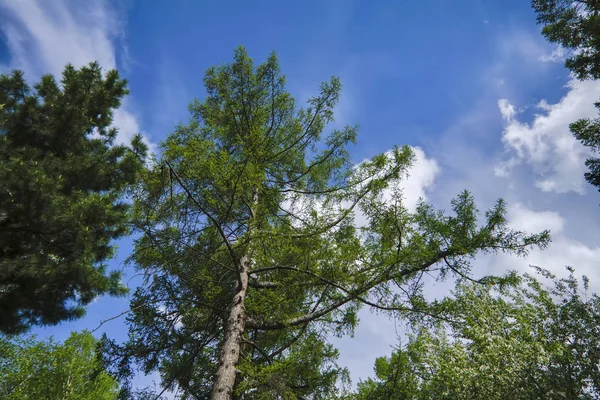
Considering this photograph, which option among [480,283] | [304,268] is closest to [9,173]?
[304,268]

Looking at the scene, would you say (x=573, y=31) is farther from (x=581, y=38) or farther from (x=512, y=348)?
(x=512, y=348)

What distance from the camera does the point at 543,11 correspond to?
8938 millimetres

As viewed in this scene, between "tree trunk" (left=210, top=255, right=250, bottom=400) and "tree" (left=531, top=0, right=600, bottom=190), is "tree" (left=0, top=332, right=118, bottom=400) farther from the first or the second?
"tree" (left=531, top=0, right=600, bottom=190)

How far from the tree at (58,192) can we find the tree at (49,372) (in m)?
8.82

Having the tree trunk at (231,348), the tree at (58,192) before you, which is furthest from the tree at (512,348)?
the tree at (58,192)

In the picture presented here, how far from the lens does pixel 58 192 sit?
22.6ft

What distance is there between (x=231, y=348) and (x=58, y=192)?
4.82 meters

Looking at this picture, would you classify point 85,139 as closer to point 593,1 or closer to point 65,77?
point 65,77

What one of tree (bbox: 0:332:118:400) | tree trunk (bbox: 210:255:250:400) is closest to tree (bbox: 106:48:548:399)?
tree trunk (bbox: 210:255:250:400)

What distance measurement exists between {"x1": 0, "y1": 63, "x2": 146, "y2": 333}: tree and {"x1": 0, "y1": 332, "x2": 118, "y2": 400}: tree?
28.9ft

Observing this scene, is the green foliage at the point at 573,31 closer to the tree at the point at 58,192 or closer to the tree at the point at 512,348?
the tree at the point at 512,348

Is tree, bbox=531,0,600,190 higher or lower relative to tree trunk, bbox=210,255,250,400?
higher

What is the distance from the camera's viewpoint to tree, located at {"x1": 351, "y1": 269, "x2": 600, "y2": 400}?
509cm

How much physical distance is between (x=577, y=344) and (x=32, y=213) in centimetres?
951
